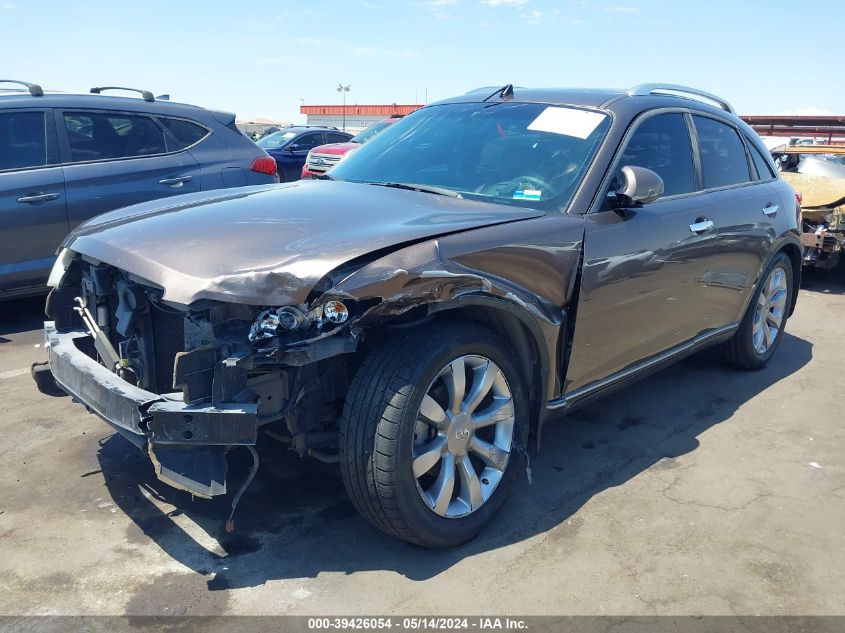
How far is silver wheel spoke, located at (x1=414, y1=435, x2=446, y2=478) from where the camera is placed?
278 centimetres

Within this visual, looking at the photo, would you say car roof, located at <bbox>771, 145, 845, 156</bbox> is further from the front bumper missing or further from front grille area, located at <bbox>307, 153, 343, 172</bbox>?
the front bumper missing

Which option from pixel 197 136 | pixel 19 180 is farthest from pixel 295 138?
pixel 19 180

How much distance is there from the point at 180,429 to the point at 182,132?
466 centimetres

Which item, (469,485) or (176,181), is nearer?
(469,485)

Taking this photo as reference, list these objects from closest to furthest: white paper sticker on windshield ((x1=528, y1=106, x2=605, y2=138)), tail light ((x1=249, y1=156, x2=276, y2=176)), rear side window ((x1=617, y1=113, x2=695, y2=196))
A: 1. white paper sticker on windshield ((x1=528, y1=106, x2=605, y2=138))
2. rear side window ((x1=617, y1=113, x2=695, y2=196))
3. tail light ((x1=249, y1=156, x2=276, y2=176))

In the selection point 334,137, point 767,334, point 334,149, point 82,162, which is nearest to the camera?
point 767,334

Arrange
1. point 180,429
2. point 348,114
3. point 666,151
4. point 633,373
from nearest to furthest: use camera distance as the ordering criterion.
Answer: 1. point 180,429
2. point 633,373
3. point 666,151
4. point 348,114

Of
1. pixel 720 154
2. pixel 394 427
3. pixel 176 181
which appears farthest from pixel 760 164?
pixel 176 181

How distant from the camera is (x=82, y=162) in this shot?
5852mm

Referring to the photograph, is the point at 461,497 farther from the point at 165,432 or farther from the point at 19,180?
the point at 19,180

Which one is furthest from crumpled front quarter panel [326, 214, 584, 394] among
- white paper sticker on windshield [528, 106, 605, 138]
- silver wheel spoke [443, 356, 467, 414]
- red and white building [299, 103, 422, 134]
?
red and white building [299, 103, 422, 134]

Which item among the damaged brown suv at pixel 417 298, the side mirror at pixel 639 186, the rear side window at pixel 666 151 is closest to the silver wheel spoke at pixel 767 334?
the damaged brown suv at pixel 417 298

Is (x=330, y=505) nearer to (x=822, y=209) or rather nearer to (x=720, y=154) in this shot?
(x=720, y=154)

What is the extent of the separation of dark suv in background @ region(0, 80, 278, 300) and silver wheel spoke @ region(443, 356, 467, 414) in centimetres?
406
